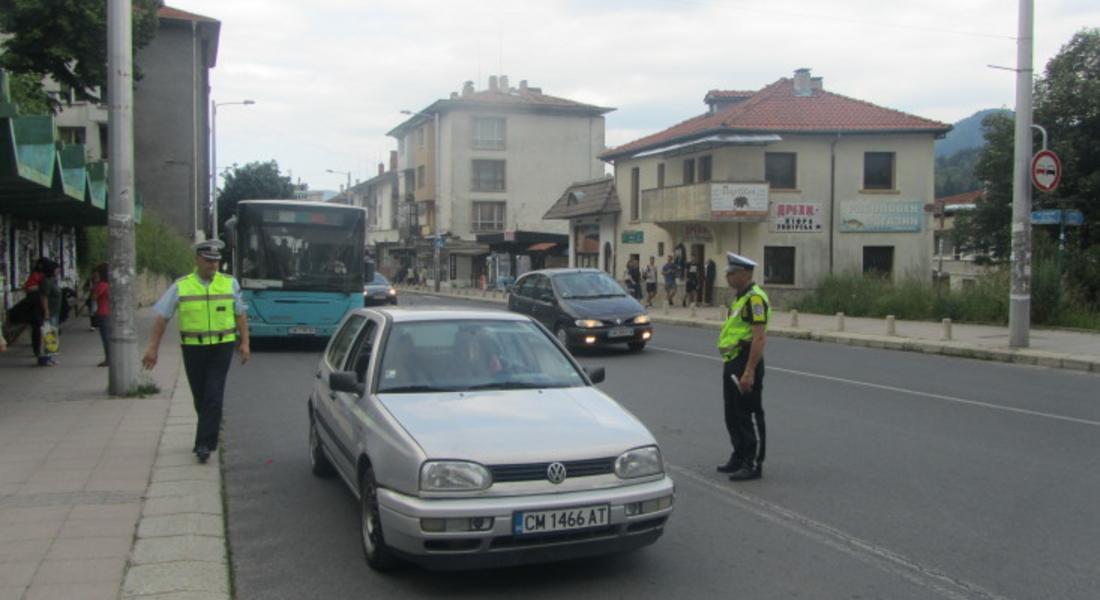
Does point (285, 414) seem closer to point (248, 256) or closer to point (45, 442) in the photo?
point (45, 442)

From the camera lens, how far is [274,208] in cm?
1820

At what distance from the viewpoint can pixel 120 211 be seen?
37.3 ft

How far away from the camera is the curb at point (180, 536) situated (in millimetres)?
4789

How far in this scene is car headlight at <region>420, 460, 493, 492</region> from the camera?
4.67m

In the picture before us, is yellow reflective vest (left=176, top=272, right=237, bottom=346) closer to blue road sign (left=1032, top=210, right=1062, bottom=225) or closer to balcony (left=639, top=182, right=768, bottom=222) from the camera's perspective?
blue road sign (left=1032, top=210, right=1062, bottom=225)

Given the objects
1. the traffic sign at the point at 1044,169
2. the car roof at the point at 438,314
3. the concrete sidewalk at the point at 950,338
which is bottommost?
the concrete sidewalk at the point at 950,338

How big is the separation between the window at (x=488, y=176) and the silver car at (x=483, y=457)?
62343mm

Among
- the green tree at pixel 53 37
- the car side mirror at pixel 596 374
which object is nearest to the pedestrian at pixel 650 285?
the green tree at pixel 53 37

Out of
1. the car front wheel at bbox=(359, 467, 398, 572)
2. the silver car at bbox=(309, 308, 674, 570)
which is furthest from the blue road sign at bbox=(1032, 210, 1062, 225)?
the car front wheel at bbox=(359, 467, 398, 572)

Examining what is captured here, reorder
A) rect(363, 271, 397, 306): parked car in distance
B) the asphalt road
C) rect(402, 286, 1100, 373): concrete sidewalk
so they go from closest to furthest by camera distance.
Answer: the asphalt road, rect(402, 286, 1100, 373): concrete sidewalk, rect(363, 271, 397, 306): parked car in distance

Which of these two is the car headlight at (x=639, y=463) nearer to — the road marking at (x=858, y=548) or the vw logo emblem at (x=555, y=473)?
the vw logo emblem at (x=555, y=473)

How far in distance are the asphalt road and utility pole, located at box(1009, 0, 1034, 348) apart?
5.53 m

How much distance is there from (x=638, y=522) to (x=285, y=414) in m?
6.83

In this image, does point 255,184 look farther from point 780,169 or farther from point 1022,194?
point 1022,194
